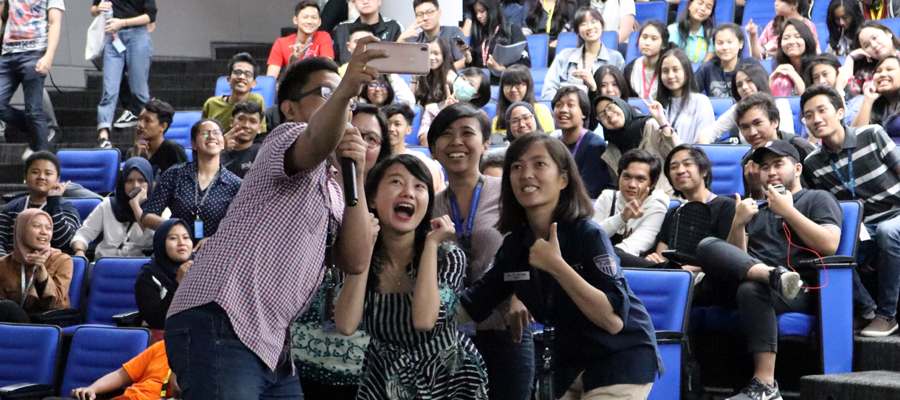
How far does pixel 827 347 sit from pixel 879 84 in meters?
1.96

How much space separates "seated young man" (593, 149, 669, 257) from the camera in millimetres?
4676

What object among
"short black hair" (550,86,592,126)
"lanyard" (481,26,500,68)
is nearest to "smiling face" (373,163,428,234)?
"short black hair" (550,86,592,126)

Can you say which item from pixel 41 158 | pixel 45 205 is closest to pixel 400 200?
pixel 45 205

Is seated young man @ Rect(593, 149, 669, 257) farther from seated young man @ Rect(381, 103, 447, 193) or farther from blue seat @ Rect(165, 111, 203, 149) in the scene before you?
blue seat @ Rect(165, 111, 203, 149)

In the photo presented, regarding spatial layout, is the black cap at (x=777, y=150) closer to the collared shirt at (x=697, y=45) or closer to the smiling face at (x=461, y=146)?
the smiling face at (x=461, y=146)

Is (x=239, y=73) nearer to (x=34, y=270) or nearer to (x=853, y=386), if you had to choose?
(x=34, y=270)

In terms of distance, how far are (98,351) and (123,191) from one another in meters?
1.52

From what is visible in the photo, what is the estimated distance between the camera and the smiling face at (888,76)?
5.26 meters

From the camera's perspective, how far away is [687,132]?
6.07 metres

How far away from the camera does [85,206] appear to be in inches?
249

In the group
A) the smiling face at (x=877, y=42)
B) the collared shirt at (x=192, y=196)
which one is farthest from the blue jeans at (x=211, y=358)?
the smiling face at (x=877, y=42)

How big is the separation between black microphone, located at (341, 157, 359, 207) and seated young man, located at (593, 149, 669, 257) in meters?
2.78

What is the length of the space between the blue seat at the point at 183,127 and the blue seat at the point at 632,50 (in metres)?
3.52

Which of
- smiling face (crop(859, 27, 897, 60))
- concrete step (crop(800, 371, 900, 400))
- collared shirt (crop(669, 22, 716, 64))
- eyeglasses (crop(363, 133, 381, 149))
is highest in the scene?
collared shirt (crop(669, 22, 716, 64))
